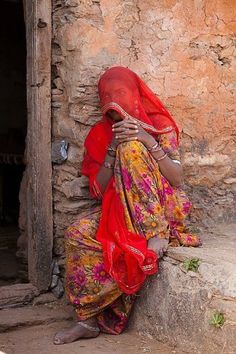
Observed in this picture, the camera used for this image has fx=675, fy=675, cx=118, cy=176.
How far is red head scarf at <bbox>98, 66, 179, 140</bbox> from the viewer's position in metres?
3.73

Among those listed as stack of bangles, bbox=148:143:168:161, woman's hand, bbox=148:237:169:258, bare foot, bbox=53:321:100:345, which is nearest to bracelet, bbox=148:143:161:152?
stack of bangles, bbox=148:143:168:161

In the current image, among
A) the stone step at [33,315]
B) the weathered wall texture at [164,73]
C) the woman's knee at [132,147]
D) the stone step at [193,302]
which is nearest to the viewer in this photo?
the stone step at [193,302]

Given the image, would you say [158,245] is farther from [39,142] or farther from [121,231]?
[39,142]

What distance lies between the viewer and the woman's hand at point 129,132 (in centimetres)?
363

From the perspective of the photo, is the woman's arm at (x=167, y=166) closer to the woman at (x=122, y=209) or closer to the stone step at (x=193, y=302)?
the woman at (x=122, y=209)

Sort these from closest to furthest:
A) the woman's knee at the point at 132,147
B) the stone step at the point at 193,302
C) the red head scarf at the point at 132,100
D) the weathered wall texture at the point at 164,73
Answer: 1. the stone step at the point at 193,302
2. the woman's knee at the point at 132,147
3. the red head scarf at the point at 132,100
4. the weathered wall texture at the point at 164,73

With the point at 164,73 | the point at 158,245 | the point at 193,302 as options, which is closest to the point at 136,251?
the point at 158,245

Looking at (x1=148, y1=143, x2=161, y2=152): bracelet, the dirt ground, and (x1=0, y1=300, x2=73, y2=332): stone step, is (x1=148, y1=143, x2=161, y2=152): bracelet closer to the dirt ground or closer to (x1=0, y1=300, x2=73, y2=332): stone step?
the dirt ground

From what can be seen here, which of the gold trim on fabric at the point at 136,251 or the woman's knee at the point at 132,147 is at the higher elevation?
the woman's knee at the point at 132,147

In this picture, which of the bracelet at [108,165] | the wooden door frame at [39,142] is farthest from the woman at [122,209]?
the wooden door frame at [39,142]

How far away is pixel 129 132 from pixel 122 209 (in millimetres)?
423

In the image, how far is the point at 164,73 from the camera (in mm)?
4258

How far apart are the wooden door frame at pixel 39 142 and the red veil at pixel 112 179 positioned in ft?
1.06

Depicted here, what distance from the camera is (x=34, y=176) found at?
4168 mm
